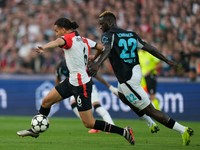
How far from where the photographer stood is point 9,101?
76.6ft

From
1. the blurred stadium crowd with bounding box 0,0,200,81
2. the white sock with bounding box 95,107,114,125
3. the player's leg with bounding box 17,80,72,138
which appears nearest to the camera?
the player's leg with bounding box 17,80,72,138

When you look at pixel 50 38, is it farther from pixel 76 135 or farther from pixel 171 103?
pixel 76 135

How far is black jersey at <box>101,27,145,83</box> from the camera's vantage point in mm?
13359

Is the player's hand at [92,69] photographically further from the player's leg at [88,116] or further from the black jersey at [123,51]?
the black jersey at [123,51]

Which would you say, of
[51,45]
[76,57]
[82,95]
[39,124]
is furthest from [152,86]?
[51,45]

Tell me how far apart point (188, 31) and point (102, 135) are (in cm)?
982

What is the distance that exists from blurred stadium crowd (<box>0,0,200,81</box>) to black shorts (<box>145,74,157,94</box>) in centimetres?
205

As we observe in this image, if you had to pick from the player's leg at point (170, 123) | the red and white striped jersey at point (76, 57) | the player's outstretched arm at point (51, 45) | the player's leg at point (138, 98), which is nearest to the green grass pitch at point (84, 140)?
the player's leg at point (170, 123)

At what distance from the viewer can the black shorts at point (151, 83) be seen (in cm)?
2152

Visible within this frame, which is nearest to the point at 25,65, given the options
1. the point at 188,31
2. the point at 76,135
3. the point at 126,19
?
the point at 126,19

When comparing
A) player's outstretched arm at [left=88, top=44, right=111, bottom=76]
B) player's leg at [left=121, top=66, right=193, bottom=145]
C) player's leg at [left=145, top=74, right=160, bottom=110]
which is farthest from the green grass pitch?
player's leg at [left=145, top=74, right=160, bottom=110]

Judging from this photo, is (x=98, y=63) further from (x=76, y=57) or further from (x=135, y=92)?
(x=135, y=92)

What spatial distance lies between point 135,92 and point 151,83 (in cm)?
825

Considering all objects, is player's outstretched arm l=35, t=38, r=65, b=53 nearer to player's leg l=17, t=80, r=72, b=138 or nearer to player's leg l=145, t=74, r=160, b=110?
player's leg l=17, t=80, r=72, b=138
